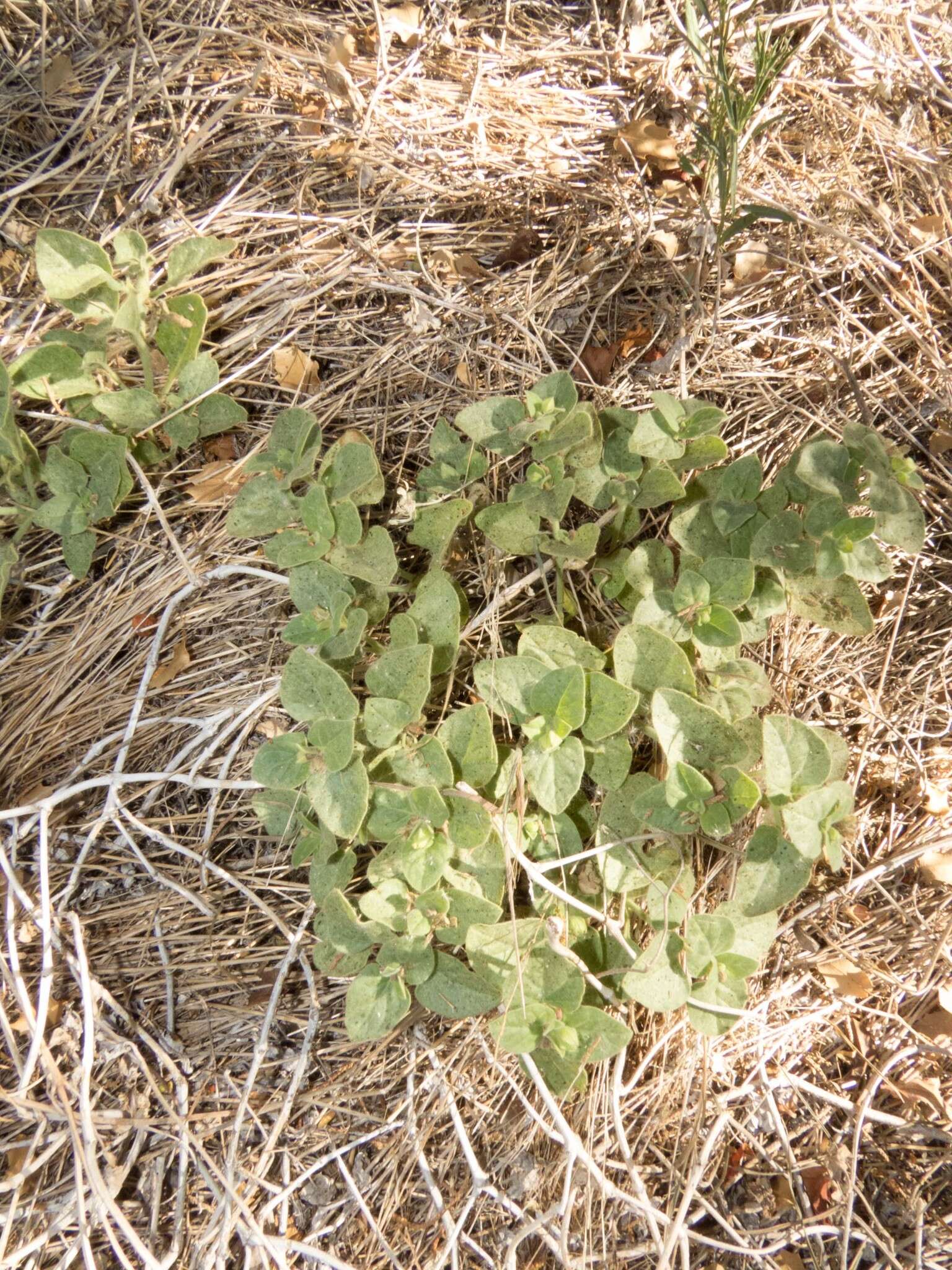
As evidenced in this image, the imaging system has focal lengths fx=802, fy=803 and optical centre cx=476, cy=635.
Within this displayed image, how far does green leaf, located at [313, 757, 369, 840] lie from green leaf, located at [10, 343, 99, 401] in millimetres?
1241

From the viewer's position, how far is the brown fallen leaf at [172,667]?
6.93 feet

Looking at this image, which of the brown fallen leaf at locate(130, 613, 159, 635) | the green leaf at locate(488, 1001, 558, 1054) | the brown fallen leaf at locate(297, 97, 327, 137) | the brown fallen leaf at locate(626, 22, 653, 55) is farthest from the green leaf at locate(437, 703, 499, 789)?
the brown fallen leaf at locate(626, 22, 653, 55)

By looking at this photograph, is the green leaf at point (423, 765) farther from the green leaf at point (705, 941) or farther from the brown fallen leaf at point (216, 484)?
the brown fallen leaf at point (216, 484)

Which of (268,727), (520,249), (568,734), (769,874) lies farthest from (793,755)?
(520,249)

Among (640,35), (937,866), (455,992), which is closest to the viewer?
(455,992)

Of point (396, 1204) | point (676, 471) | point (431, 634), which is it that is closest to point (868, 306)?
point (676, 471)

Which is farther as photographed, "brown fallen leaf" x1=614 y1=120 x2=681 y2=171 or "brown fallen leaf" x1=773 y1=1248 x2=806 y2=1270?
"brown fallen leaf" x1=614 y1=120 x2=681 y2=171

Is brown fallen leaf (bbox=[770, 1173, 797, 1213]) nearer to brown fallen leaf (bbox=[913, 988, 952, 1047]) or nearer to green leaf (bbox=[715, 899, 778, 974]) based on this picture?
brown fallen leaf (bbox=[913, 988, 952, 1047])

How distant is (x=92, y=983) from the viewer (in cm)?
203

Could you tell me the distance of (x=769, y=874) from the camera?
5.54ft

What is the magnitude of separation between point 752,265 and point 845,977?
1.83 metres

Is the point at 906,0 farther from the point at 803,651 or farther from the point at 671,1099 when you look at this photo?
the point at 671,1099

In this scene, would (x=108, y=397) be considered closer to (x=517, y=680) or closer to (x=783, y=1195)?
(x=517, y=680)

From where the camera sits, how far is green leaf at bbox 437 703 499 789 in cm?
173
